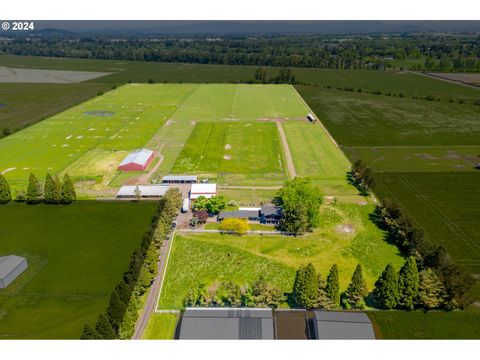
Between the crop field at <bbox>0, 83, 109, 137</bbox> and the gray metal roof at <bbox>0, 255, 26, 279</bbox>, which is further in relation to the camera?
the crop field at <bbox>0, 83, 109, 137</bbox>

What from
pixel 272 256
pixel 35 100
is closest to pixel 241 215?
pixel 272 256

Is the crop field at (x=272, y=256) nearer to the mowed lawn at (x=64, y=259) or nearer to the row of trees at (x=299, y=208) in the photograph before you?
the row of trees at (x=299, y=208)

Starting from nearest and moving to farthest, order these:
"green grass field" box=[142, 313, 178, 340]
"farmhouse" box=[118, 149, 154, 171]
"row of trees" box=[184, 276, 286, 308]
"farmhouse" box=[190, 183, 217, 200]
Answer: "green grass field" box=[142, 313, 178, 340], "row of trees" box=[184, 276, 286, 308], "farmhouse" box=[190, 183, 217, 200], "farmhouse" box=[118, 149, 154, 171]

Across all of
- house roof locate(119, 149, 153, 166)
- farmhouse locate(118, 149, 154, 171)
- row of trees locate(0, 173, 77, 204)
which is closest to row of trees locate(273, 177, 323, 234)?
farmhouse locate(118, 149, 154, 171)

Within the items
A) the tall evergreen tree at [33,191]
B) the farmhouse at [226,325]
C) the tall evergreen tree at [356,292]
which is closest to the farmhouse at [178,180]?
the tall evergreen tree at [33,191]

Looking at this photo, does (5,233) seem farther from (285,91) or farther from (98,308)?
(285,91)

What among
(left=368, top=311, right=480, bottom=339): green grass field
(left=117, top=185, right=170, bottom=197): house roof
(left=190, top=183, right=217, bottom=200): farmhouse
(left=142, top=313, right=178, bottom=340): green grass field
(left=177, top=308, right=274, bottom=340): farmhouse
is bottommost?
(left=142, top=313, right=178, bottom=340): green grass field

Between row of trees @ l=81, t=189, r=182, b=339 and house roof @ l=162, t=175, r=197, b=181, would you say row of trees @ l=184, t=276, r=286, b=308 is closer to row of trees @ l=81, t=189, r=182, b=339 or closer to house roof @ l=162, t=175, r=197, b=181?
row of trees @ l=81, t=189, r=182, b=339

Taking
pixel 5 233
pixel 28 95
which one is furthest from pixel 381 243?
pixel 28 95
